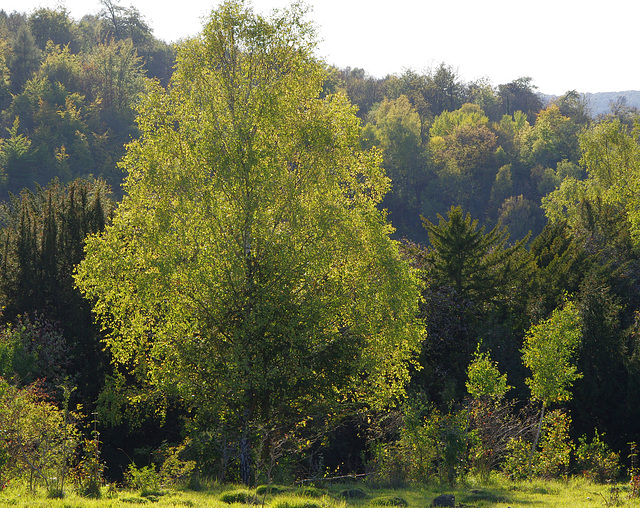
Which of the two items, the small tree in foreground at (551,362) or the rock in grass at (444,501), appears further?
the small tree in foreground at (551,362)

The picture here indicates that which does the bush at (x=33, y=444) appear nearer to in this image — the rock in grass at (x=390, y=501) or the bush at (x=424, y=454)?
the rock in grass at (x=390, y=501)

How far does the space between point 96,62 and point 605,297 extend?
83.7 m

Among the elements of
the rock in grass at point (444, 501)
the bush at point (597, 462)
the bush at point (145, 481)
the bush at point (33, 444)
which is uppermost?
the bush at point (33, 444)

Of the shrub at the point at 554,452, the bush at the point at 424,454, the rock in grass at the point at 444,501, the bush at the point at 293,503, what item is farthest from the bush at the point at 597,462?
the bush at the point at 293,503

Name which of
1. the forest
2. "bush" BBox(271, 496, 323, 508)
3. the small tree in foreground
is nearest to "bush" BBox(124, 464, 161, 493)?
the forest

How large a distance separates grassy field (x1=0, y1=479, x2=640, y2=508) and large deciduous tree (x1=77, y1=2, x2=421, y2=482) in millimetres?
2747

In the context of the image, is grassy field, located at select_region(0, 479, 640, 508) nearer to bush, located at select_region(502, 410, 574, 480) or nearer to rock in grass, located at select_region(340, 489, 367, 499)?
rock in grass, located at select_region(340, 489, 367, 499)

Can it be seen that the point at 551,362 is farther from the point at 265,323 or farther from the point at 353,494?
the point at 265,323

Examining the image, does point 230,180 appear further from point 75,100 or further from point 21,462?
point 75,100

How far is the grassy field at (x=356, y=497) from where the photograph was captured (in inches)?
407

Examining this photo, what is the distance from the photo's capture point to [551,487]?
1485 centimetres

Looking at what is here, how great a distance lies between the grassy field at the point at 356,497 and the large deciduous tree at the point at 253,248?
2.75 meters

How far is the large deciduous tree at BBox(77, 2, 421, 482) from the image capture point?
15039mm

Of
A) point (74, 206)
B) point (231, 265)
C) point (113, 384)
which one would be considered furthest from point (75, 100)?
point (231, 265)
